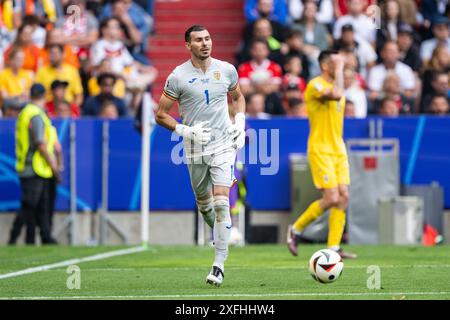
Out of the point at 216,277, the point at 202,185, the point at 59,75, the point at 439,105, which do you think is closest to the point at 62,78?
the point at 59,75

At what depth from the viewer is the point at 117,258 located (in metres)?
18.4

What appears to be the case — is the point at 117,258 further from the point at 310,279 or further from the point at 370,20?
the point at 370,20

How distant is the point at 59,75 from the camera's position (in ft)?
81.7

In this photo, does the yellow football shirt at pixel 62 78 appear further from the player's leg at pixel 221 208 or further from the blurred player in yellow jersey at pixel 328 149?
the player's leg at pixel 221 208

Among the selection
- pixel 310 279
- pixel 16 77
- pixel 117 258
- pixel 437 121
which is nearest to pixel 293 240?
pixel 117 258

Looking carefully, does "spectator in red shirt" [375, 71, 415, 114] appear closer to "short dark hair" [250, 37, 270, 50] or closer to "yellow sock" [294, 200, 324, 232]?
"short dark hair" [250, 37, 270, 50]

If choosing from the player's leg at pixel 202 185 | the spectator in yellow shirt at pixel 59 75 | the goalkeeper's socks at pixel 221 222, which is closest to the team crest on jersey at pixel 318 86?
the player's leg at pixel 202 185

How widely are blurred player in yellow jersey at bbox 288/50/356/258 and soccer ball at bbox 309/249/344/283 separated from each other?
4.40 m

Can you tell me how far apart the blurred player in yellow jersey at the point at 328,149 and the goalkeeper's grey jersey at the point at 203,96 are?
3738mm

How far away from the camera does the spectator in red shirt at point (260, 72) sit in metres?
24.5

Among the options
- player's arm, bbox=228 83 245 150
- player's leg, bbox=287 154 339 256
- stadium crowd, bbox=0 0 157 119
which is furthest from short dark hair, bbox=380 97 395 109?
player's arm, bbox=228 83 245 150

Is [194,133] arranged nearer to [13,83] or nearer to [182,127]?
[182,127]

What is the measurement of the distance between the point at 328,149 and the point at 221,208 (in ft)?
14.3

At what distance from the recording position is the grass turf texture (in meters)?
12.5
